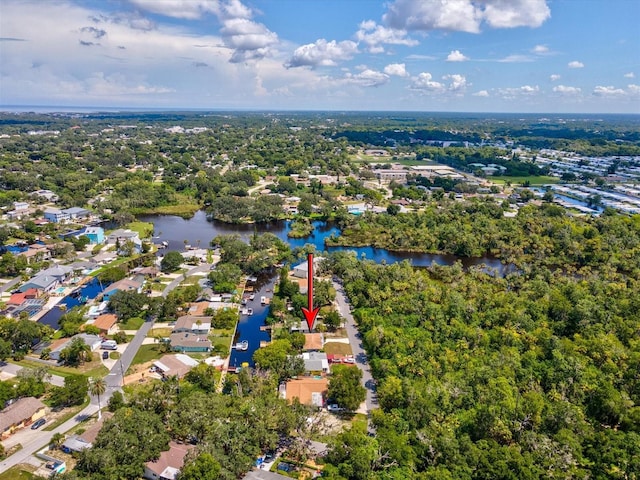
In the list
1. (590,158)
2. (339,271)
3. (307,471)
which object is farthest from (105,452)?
(590,158)

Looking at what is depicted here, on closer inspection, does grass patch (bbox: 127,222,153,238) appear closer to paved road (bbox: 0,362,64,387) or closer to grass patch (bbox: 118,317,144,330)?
grass patch (bbox: 118,317,144,330)

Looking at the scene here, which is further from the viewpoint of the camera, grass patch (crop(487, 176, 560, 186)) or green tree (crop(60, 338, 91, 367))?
grass patch (crop(487, 176, 560, 186))

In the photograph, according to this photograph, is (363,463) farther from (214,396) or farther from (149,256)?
(149,256)

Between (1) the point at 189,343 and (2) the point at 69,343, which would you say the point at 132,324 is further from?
(1) the point at 189,343

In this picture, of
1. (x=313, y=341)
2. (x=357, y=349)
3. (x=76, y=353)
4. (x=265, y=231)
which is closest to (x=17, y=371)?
(x=76, y=353)

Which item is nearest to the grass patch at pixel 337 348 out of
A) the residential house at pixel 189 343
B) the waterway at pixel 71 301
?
the residential house at pixel 189 343

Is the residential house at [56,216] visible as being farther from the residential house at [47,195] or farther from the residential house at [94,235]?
the residential house at [47,195]

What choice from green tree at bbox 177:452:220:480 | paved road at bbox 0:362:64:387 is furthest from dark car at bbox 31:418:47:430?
green tree at bbox 177:452:220:480

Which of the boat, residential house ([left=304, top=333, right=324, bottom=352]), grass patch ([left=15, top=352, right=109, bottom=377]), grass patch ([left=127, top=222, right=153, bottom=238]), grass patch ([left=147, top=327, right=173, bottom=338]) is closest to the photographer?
grass patch ([left=15, top=352, right=109, bottom=377])
